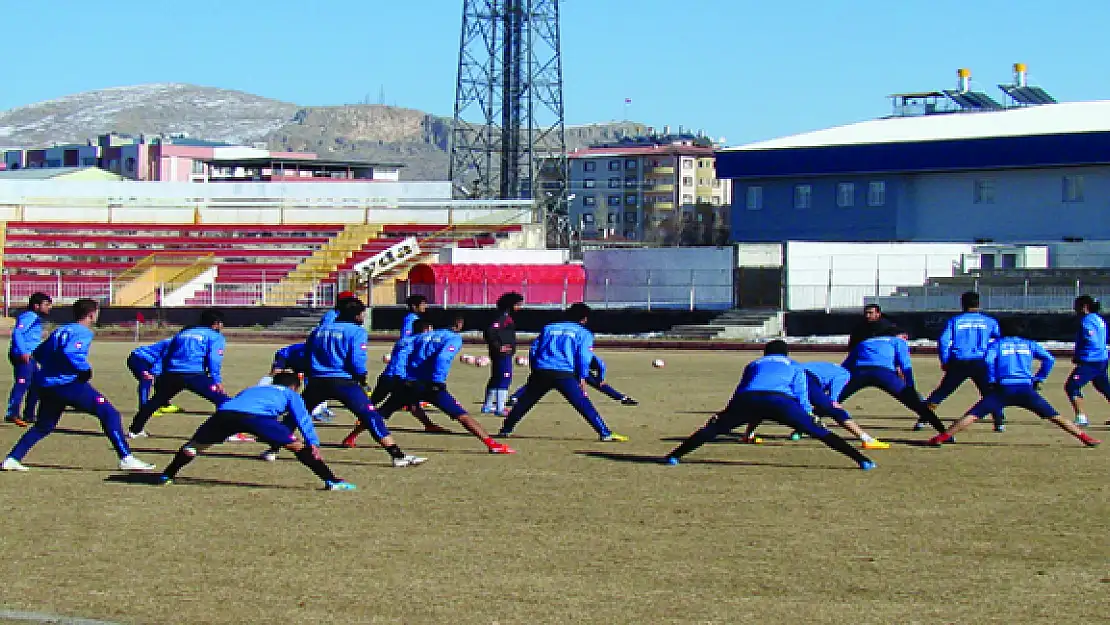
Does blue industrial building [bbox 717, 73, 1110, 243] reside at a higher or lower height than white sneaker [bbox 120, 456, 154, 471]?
higher

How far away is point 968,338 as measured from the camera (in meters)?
18.9

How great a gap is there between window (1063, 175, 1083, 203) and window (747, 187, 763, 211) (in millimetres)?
13316

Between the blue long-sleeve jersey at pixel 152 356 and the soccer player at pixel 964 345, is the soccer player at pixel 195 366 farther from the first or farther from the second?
the soccer player at pixel 964 345

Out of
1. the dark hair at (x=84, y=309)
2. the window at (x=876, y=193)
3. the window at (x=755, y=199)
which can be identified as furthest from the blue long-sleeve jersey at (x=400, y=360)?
the window at (x=755, y=199)

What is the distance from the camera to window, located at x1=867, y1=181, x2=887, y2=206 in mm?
60812

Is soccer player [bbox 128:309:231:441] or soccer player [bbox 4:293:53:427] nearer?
soccer player [bbox 128:309:231:441]

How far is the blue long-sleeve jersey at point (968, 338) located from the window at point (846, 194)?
143ft

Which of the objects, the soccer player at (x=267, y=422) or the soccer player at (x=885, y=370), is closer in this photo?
the soccer player at (x=267, y=422)

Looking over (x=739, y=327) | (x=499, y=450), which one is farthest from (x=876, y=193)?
(x=499, y=450)

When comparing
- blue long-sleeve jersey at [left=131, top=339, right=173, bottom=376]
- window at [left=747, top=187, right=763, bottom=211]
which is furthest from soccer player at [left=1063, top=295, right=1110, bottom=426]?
window at [left=747, top=187, right=763, bottom=211]

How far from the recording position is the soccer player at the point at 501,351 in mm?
21453

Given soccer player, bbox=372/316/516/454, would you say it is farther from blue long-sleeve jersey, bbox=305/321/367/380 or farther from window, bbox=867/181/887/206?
window, bbox=867/181/887/206

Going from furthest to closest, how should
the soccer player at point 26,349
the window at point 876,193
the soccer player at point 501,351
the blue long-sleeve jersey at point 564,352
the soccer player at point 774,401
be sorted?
the window at point 876,193 < the soccer player at point 501,351 < the soccer player at point 26,349 < the blue long-sleeve jersey at point 564,352 < the soccer player at point 774,401

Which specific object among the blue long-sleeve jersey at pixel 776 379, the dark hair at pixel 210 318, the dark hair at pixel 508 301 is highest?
the dark hair at pixel 508 301
